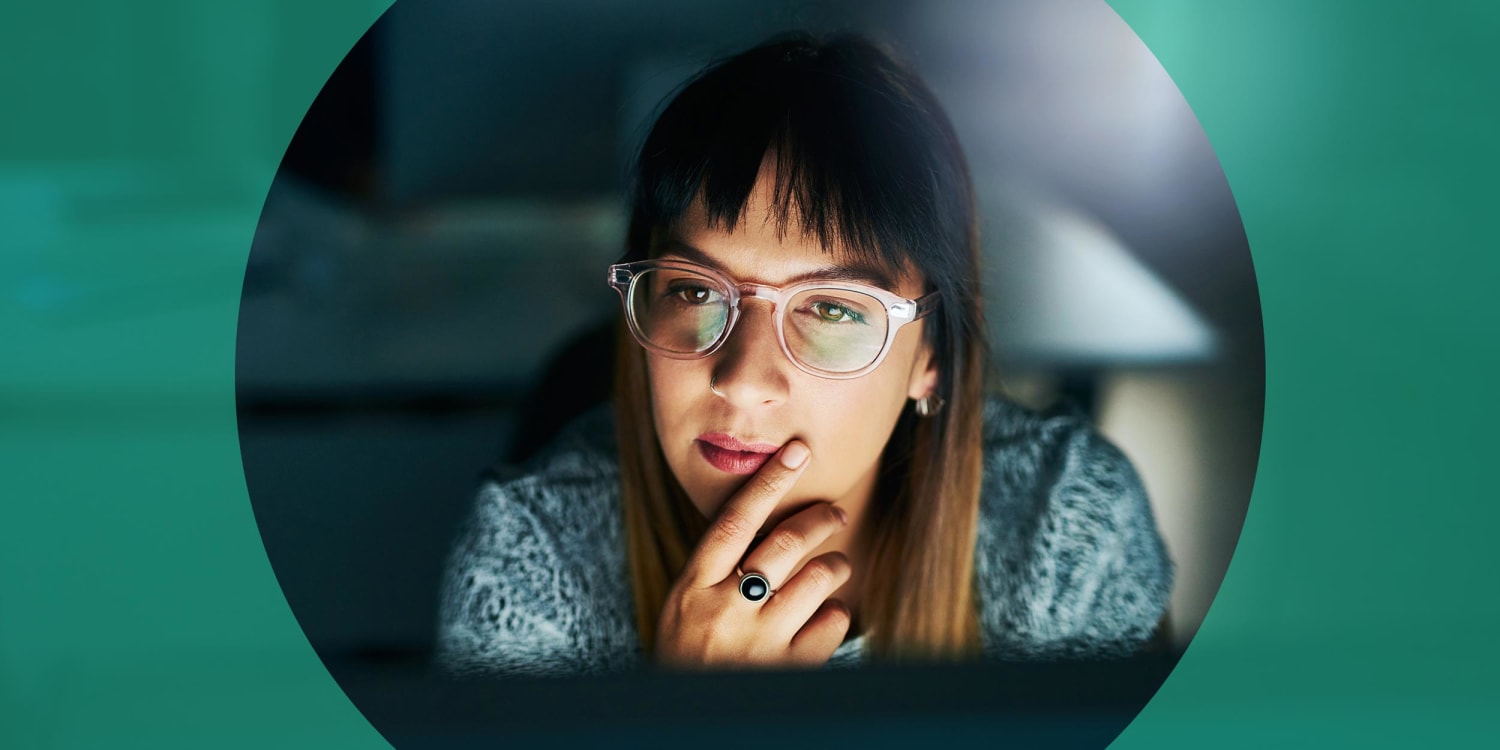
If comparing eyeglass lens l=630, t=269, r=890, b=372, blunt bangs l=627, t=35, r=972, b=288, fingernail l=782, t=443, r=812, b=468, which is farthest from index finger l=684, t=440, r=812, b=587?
blunt bangs l=627, t=35, r=972, b=288

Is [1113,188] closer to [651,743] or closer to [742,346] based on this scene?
[742,346]

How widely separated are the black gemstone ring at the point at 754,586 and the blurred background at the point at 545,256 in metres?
0.27

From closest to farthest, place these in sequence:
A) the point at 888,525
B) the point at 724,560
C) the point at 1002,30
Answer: the point at 1002,30
the point at 724,560
the point at 888,525

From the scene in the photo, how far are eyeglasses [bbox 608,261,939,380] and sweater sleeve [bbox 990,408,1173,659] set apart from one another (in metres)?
0.22

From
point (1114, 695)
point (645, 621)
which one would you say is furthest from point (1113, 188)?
point (645, 621)

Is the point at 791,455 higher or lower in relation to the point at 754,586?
higher

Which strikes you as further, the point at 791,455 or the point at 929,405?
the point at 929,405

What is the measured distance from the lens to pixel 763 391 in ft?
3.13

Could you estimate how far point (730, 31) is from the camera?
88cm

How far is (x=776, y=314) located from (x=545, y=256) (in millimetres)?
217

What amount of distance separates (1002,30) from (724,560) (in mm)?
555

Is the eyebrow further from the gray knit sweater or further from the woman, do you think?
the gray knit sweater

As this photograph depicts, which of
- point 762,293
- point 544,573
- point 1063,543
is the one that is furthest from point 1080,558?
point 544,573

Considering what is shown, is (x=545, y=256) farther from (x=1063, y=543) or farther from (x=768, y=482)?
(x=1063, y=543)
